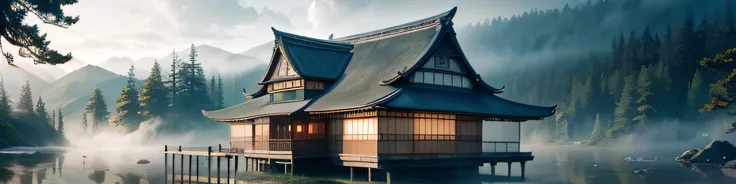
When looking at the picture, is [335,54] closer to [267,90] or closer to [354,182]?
[267,90]

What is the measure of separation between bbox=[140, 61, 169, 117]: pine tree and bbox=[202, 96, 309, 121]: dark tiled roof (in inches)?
2375

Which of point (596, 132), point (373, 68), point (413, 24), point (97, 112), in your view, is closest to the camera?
point (373, 68)

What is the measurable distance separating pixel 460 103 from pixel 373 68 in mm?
6685

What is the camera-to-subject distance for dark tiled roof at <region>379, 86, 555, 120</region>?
32.0 metres

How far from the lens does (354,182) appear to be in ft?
111

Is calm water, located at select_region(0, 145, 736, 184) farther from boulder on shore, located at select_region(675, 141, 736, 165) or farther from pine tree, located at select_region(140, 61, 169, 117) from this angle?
pine tree, located at select_region(140, 61, 169, 117)

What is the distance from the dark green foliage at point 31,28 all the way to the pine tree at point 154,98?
6958cm

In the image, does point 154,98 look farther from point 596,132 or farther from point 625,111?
point 596,132

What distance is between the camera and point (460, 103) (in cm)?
3559

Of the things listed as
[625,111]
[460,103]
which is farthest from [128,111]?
[625,111]

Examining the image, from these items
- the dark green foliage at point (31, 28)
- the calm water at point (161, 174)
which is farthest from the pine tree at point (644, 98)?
the dark green foliage at point (31, 28)

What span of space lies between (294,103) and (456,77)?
34.2 ft

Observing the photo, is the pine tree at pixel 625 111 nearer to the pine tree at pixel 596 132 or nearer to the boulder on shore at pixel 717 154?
the pine tree at pixel 596 132

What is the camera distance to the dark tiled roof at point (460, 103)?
32.0 meters
